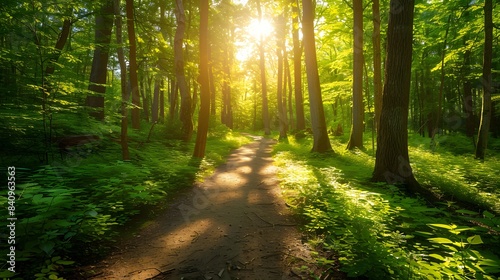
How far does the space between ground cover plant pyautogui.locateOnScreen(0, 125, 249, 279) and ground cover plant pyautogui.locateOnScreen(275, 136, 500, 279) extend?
3.07m

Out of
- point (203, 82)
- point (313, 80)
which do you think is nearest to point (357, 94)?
point (313, 80)

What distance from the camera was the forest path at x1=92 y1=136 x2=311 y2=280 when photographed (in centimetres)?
301

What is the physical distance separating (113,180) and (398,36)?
23.1ft

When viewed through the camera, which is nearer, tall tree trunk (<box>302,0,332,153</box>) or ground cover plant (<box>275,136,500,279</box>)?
ground cover plant (<box>275,136,500,279</box>)

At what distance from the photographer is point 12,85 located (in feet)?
17.8

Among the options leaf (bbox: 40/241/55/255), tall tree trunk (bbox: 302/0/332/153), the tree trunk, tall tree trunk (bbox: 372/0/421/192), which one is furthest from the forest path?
the tree trunk

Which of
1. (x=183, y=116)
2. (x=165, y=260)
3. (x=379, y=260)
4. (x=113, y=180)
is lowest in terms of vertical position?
(x=165, y=260)

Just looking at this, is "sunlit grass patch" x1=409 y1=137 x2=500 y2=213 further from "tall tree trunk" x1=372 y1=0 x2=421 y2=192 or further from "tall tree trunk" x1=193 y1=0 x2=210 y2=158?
"tall tree trunk" x1=193 y1=0 x2=210 y2=158

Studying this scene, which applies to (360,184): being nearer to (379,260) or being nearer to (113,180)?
(379,260)

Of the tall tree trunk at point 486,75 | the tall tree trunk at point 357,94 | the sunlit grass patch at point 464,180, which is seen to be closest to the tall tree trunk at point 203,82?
the tall tree trunk at point 357,94

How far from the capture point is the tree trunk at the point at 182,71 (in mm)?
11242

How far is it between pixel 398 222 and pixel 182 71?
10.9m

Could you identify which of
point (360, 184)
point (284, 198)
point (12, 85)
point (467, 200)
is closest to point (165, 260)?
point (284, 198)

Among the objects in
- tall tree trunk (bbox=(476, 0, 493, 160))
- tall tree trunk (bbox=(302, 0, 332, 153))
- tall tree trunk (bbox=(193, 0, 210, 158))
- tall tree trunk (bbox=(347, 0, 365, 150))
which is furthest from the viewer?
tall tree trunk (bbox=(347, 0, 365, 150))
